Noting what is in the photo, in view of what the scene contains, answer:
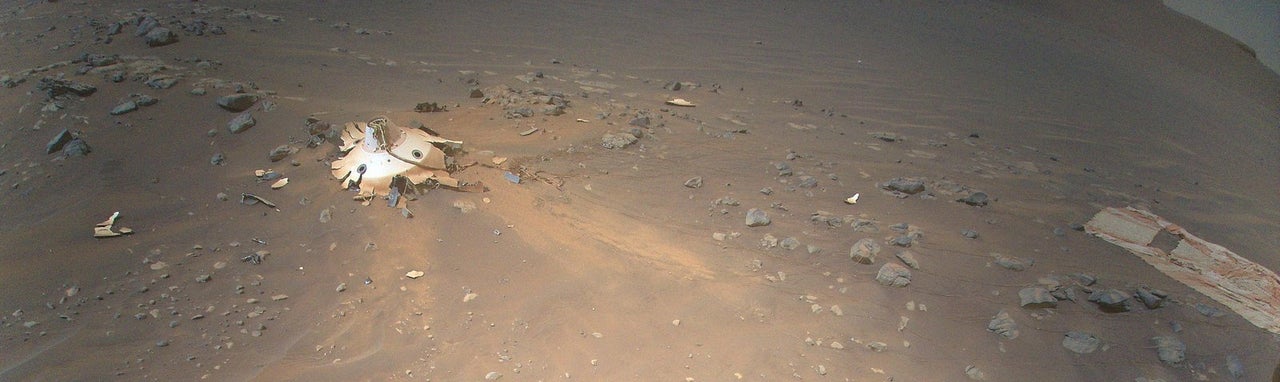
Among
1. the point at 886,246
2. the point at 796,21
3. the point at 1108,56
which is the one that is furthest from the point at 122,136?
the point at 1108,56

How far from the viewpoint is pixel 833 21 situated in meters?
5.90

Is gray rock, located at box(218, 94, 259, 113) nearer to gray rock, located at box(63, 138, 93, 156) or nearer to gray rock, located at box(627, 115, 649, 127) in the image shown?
gray rock, located at box(63, 138, 93, 156)

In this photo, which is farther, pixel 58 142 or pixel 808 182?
pixel 808 182

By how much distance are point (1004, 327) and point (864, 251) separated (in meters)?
0.49

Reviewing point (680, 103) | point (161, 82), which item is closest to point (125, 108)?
point (161, 82)

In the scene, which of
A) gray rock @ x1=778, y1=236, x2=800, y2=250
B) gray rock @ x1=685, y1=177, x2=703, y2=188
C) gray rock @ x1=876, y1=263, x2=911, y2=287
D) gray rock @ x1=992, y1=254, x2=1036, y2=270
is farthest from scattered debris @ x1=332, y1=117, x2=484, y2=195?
gray rock @ x1=992, y1=254, x2=1036, y2=270

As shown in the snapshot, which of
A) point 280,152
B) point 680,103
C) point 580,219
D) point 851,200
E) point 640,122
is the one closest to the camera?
point 580,219

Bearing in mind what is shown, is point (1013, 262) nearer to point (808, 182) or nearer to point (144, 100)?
point (808, 182)

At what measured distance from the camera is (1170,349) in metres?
2.00

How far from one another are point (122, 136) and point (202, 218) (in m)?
0.77

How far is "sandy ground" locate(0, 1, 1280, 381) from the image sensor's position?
1.87 m

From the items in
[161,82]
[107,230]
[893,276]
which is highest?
[161,82]

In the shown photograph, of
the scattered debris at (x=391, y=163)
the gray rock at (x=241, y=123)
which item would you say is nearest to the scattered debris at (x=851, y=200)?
the scattered debris at (x=391, y=163)

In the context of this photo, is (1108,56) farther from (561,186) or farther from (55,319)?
(55,319)
